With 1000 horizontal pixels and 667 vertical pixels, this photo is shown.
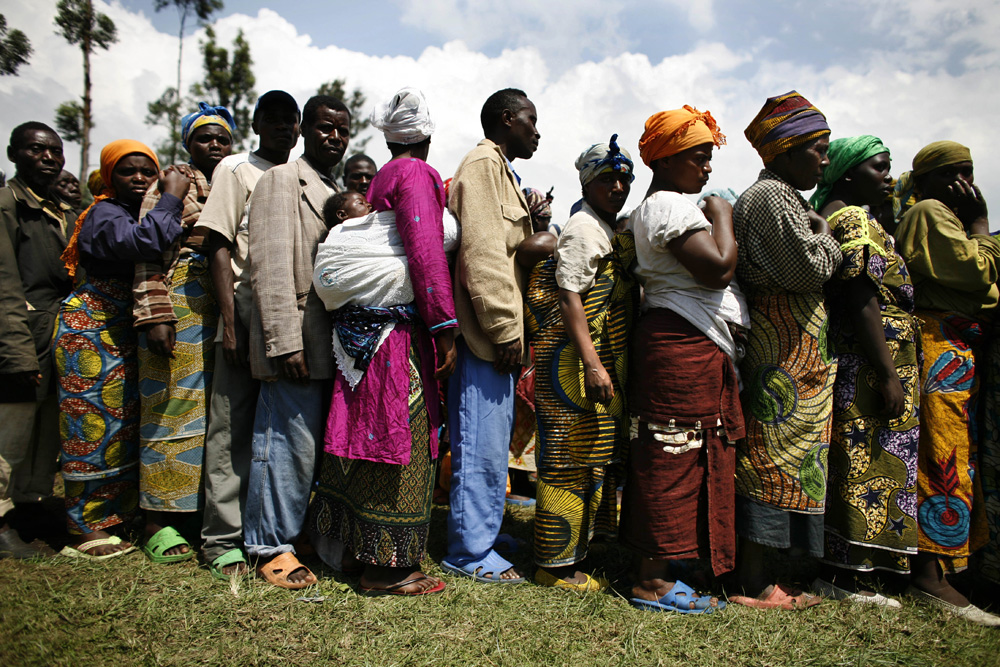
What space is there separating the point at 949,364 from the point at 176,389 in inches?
163

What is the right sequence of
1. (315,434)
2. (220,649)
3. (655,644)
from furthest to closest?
(315,434) → (655,644) → (220,649)

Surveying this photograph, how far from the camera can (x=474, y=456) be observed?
10.4ft

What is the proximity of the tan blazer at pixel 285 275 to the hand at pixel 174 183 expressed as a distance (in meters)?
0.43

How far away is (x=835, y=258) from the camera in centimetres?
291

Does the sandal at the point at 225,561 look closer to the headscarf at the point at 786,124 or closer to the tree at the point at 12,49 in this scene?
the headscarf at the point at 786,124

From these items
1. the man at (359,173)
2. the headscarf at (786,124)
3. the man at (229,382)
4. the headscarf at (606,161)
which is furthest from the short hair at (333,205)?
the man at (359,173)

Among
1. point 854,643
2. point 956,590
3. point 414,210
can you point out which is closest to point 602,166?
point 414,210

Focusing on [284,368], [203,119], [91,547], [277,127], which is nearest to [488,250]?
[284,368]

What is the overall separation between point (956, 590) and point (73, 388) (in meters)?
4.82

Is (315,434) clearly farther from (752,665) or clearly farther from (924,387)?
(924,387)

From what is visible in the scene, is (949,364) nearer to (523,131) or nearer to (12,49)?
(523,131)

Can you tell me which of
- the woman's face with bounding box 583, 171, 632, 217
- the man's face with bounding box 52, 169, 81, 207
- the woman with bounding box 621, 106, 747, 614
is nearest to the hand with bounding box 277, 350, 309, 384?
the woman with bounding box 621, 106, 747, 614

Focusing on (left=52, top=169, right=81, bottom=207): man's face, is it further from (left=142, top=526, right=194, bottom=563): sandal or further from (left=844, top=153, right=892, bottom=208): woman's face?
(left=844, top=153, right=892, bottom=208): woman's face

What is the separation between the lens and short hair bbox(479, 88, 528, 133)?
3443 millimetres
